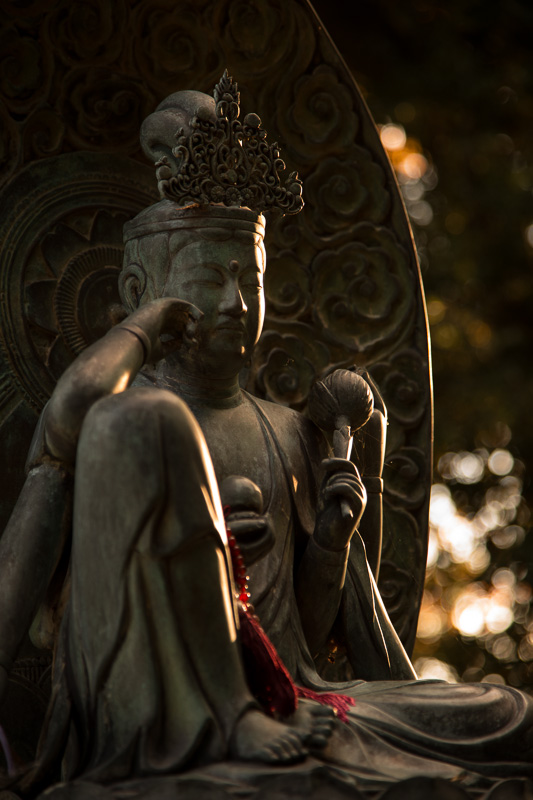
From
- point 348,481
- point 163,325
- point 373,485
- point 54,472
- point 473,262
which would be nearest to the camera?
point 54,472

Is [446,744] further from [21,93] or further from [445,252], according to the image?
[445,252]

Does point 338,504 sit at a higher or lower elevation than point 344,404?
lower

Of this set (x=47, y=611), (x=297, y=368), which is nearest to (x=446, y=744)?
(x=47, y=611)

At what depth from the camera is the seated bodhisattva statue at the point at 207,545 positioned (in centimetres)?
311

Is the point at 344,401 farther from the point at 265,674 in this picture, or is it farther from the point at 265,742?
the point at 265,742

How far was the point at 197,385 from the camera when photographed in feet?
12.9

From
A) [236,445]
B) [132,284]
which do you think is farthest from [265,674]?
[132,284]

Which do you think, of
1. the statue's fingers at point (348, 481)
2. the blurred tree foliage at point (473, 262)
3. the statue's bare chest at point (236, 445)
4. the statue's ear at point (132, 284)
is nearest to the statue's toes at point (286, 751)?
the statue's fingers at point (348, 481)

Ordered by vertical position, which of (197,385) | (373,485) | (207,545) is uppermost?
(197,385)

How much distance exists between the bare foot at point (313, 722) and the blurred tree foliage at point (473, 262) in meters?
4.34

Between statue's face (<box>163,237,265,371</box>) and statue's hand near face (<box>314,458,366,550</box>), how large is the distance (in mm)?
398

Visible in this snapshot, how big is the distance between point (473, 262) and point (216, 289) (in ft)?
14.5

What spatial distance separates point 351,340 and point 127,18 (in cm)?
124

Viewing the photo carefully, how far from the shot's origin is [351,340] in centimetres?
489
